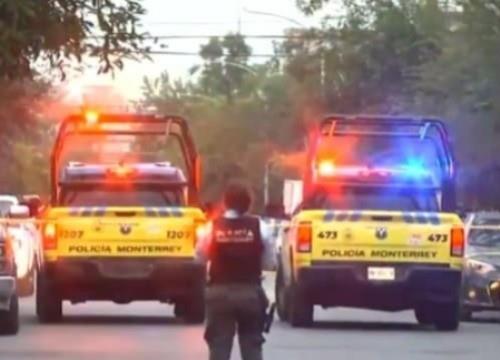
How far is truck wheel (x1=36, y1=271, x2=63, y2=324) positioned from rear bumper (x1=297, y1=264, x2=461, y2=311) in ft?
10.5

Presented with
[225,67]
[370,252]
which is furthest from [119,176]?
[225,67]

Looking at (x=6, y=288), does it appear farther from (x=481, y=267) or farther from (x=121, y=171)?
(x=481, y=267)

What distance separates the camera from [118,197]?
77.6 ft

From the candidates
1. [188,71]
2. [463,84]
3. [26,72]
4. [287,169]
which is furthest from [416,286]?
[188,71]

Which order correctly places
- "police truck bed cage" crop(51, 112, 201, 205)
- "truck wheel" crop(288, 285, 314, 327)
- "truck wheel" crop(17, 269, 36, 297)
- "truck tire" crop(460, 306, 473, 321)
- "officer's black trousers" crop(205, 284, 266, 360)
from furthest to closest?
"truck wheel" crop(17, 269, 36, 297)
"truck tire" crop(460, 306, 473, 321)
"police truck bed cage" crop(51, 112, 201, 205)
"truck wheel" crop(288, 285, 314, 327)
"officer's black trousers" crop(205, 284, 266, 360)

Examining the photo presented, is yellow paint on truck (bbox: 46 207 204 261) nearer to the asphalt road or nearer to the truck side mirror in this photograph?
the asphalt road

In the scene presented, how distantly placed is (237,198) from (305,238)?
870 cm

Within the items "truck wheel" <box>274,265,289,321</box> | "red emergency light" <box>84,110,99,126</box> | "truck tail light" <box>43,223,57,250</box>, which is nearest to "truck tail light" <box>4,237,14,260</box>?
"truck tail light" <box>43,223,57,250</box>

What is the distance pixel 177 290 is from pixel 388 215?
2.83 meters

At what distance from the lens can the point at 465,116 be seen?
3975cm

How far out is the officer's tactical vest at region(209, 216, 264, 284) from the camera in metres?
13.7

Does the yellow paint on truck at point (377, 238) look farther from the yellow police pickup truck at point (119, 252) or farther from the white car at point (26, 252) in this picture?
the white car at point (26, 252)

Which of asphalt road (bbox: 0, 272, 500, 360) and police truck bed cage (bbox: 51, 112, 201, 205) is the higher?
police truck bed cage (bbox: 51, 112, 201, 205)

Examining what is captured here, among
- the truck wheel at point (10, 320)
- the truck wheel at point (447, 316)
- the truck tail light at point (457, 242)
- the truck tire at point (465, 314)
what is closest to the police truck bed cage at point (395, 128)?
the truck tail light at point (457, 242)
